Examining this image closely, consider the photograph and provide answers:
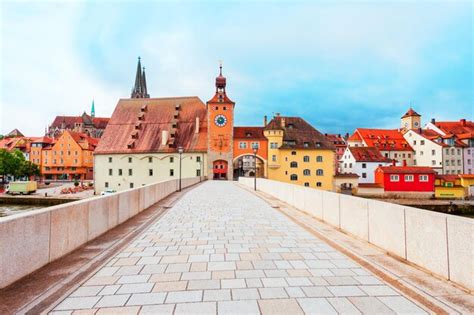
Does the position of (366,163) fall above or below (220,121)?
below

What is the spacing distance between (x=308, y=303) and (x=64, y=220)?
489 centimetres

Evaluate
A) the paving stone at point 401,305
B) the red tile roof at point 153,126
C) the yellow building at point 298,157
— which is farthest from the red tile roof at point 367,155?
the paving stone at point 401,305

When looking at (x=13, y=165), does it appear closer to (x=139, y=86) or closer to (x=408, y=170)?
(x=139, y=86)

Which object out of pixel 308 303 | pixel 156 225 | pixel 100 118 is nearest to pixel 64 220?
pixel 156 225

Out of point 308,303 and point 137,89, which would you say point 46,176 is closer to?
point 137,89

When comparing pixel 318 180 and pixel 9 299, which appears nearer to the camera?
pixel 9 299

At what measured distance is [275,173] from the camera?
56.5 metres

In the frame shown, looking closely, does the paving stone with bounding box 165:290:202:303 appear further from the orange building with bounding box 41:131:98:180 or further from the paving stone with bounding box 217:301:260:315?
the orange building with bounding box 41:131:98:180

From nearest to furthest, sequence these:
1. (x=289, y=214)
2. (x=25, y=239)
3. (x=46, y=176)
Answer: (x=25, y=239) < (x=289, y=214) < (x=46, y=176)

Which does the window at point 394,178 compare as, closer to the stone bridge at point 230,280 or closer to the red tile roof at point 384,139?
the red tile roof at point 384,139

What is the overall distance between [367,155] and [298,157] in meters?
18.8

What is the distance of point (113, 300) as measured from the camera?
4148 millimetres

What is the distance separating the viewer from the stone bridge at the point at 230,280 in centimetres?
395

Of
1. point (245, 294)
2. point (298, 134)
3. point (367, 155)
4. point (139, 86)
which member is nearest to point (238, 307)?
point (245, 294)
